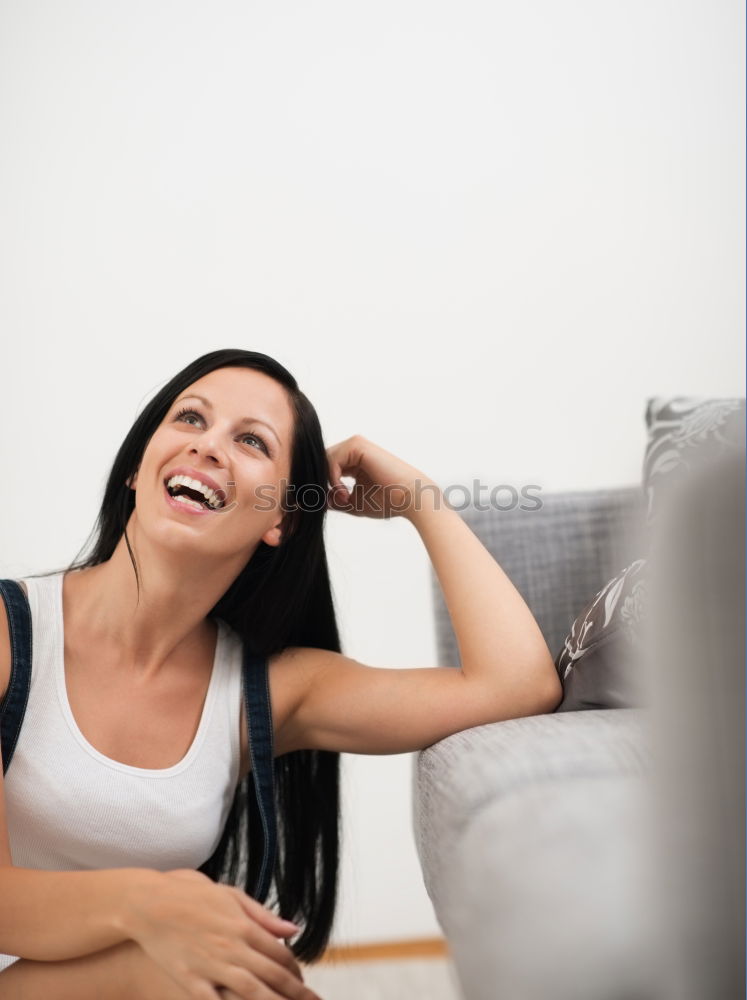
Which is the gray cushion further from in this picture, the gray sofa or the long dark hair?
the long dark hair

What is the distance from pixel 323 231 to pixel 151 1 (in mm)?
656

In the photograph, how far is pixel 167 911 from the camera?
82 cm

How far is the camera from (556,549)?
56.1 inches

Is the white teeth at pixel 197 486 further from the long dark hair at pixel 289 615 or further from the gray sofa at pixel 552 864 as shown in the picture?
the gray sofa at pixel 552 864

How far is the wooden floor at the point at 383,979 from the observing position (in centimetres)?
179

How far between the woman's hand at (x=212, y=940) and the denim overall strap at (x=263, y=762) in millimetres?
370

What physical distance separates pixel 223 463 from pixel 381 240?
1024mm

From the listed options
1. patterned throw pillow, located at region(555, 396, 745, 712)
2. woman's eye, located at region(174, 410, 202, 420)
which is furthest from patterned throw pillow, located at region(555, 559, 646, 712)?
woman's eye, located at region(174, 410, 202, 420)

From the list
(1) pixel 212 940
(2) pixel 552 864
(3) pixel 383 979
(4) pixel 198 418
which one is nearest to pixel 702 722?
(2) pixel 552 864

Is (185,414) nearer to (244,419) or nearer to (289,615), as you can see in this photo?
(244,419)

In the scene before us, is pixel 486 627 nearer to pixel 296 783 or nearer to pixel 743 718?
pixel 296 783

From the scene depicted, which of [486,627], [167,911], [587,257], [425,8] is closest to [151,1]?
[425,8]

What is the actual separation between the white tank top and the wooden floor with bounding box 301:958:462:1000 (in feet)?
2.51

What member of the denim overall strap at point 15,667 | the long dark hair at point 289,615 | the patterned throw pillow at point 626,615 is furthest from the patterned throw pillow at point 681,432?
the denim overall strap at point 15,667
